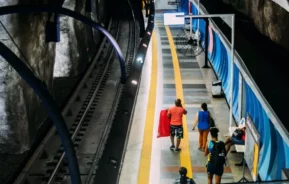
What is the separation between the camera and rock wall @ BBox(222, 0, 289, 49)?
12.8 meters

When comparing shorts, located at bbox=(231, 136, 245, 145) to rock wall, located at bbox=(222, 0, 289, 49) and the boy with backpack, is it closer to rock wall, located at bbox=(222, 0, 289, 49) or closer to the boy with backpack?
the boy with backpack

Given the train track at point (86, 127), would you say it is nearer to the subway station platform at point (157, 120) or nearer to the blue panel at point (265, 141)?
the subway station platform at point (157, 120)

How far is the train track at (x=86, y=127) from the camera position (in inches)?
412

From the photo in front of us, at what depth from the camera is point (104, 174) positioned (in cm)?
397

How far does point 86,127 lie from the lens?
13.4 metres

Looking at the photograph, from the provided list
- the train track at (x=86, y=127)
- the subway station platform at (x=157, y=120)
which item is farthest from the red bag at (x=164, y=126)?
→ the train track at (x=86, y=127)

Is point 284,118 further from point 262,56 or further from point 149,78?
point 149,78

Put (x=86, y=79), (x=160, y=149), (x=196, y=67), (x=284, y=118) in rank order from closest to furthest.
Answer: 1. (x=284, y=118)
2. (x=160, y=149)
3. (x=86, y=79)
4. (x=196, y=67)

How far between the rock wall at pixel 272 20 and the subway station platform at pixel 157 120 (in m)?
2.31

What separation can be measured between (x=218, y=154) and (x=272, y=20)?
5586 mm

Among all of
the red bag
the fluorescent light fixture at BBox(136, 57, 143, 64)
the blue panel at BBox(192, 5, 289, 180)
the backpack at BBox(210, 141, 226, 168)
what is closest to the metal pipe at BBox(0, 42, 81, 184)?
the fluorescent light fixture at BBox(136, 57, 143, 64)

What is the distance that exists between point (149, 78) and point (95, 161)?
8.13 m

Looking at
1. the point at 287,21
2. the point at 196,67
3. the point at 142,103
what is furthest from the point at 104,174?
the point at 196,67

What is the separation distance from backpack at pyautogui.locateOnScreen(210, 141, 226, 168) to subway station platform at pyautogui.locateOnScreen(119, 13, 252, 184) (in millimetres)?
992
